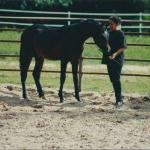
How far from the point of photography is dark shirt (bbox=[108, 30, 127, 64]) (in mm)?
11523

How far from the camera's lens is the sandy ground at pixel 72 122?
8602mm

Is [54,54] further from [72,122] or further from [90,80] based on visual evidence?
[90,80]

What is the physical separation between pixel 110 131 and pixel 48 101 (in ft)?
10.6

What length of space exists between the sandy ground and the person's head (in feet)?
4.74

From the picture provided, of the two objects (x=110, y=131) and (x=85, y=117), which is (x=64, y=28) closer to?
(x=85, y=117)

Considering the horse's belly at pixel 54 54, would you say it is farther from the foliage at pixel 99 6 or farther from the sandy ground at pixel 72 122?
the foliage at pixel 99 6

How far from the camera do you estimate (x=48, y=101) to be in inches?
490

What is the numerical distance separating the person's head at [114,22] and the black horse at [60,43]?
219 millimetres

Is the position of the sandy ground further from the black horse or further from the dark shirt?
the dark shirt

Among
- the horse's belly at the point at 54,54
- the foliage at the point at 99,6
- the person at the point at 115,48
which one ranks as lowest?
the foliage at the point at 99,6

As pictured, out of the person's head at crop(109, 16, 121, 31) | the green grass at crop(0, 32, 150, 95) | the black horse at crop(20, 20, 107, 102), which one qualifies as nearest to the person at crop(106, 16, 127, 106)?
the person's head at crop(109, 16, 121, 31)

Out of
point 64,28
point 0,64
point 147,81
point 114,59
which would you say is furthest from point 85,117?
point 0,64

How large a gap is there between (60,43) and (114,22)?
143 centimetres

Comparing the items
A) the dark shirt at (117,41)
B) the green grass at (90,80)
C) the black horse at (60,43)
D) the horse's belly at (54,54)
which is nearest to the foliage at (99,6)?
the green grass at (90,80)
